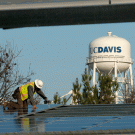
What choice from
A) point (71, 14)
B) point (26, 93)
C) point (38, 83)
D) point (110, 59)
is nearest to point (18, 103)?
point (26, 93)

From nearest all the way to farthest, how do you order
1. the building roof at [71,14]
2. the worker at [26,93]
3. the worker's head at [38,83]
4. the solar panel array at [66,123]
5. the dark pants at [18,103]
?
the solar panel array at [66,123] → the building roof at [71,14] → the worker at [26,93] → the worker's head at [38,83] → the dark pants at [18,103]

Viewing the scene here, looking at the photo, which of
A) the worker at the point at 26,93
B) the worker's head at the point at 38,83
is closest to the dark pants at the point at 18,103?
the worker at the point at 26,93

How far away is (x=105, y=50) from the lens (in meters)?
28.4

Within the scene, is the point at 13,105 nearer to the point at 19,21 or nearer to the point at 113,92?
the point at 19,21

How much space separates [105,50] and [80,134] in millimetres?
24863

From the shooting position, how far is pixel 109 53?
28281 mm

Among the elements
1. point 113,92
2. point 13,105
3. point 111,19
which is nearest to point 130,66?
point 113,92

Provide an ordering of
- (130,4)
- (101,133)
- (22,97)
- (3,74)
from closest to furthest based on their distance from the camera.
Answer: (101,133)
(130,4)
(22,97)
(3,74)

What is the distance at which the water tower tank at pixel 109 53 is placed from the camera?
92.8ft

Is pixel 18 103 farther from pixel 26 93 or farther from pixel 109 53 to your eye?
pixel 109 53

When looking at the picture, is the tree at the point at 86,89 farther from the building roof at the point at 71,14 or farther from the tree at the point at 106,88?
the building roof at the point at 71,14

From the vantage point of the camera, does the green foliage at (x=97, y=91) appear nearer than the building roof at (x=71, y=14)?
No

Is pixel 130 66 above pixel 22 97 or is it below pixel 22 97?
above

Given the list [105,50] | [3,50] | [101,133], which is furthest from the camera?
[105,50]
